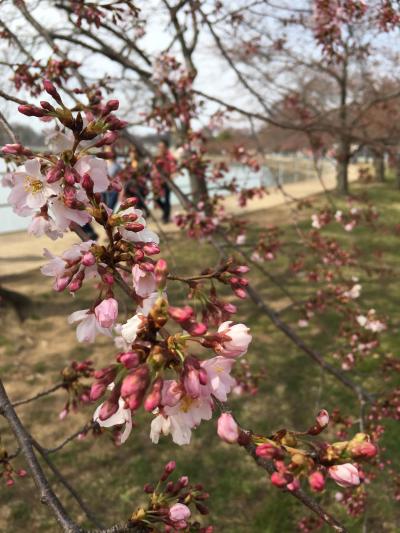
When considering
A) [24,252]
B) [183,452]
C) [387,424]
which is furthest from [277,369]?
[24,252]

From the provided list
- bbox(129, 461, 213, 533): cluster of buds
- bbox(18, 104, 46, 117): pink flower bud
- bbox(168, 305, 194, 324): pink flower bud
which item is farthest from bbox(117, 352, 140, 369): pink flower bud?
bbox(18, 104, 46, 117): pink flower bud

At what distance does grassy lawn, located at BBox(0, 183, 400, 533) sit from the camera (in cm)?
388

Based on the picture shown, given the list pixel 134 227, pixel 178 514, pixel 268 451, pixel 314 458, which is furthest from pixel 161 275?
pixel 178 514

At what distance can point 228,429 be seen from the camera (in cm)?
101

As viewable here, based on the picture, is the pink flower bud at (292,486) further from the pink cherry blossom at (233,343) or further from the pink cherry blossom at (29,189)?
the pink cherry blossom at (29,189)

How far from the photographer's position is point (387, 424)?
4.86 m

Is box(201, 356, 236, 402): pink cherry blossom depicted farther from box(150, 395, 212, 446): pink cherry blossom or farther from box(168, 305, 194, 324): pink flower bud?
box(168, 305, 194, 324): pink flower bud

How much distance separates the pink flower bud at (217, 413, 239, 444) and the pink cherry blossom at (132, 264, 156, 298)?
349mm

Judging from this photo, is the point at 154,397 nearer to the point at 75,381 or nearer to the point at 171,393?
the point at 171,393

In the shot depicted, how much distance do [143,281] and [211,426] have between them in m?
4.31

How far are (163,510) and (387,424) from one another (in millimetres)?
4251

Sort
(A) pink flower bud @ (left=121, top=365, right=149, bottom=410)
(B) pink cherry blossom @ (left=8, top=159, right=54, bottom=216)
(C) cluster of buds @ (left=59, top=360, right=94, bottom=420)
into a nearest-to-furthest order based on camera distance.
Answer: (A) pink flower bud @ (left=121, top=365, right=149, bottom=410), (B) pink cherry blossom @ (left=8, top=159, right=54, bottom=216), (C) cluster of buds @ (left=59, top=360, right=94, bottom=420)

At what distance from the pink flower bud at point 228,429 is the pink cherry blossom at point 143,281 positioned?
35 centimetres

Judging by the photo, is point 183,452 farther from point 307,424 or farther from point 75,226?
point 75,226
